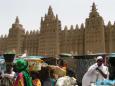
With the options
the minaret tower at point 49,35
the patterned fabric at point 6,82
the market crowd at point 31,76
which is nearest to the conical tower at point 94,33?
the minaret tower at point 49,35

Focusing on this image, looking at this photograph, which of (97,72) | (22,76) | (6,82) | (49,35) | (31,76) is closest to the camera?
(22,76)

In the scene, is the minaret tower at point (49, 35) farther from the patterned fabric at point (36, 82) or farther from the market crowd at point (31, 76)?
the patterned fabric at point (36, 82)

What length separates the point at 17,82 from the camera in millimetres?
5195

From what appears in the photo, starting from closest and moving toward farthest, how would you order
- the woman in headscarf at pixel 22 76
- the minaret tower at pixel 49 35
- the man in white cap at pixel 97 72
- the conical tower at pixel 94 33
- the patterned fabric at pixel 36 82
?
the woman in headscarf at pixel 22 76 < the patterned fabric at pixel 36 82 < the man in white cap at pixel 97 72 < the conical tower at pixel 94 33 < the minaret tower at pixel 49 35

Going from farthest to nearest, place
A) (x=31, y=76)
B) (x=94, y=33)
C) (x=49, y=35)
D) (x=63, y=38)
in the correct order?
(x=49, y=35) → (x=63, y=38) → (x=94, y=33) → (x=31, y=76)

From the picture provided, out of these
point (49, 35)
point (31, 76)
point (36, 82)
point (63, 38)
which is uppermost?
point (49, 35)

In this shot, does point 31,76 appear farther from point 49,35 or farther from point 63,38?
point 49,35

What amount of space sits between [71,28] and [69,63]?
44382 mm

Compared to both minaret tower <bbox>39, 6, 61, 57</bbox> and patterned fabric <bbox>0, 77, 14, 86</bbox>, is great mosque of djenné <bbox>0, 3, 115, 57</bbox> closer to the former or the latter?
minaret tower <bbox>39, 6, 61, 57</bbox>

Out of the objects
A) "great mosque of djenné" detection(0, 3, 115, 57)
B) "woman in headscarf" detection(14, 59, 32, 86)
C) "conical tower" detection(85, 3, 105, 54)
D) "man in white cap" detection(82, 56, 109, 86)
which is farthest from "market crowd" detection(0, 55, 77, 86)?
"conical tower" detection(85, 3, 105, 54)

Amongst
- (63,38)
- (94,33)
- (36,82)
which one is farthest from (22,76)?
(63,38)

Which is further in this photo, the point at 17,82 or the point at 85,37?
the point at 85,37

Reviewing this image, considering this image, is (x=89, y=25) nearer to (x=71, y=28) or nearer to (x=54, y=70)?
(x=71, y=28)

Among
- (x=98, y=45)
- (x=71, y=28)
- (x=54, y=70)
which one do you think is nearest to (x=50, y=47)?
(x=71, y=28)
